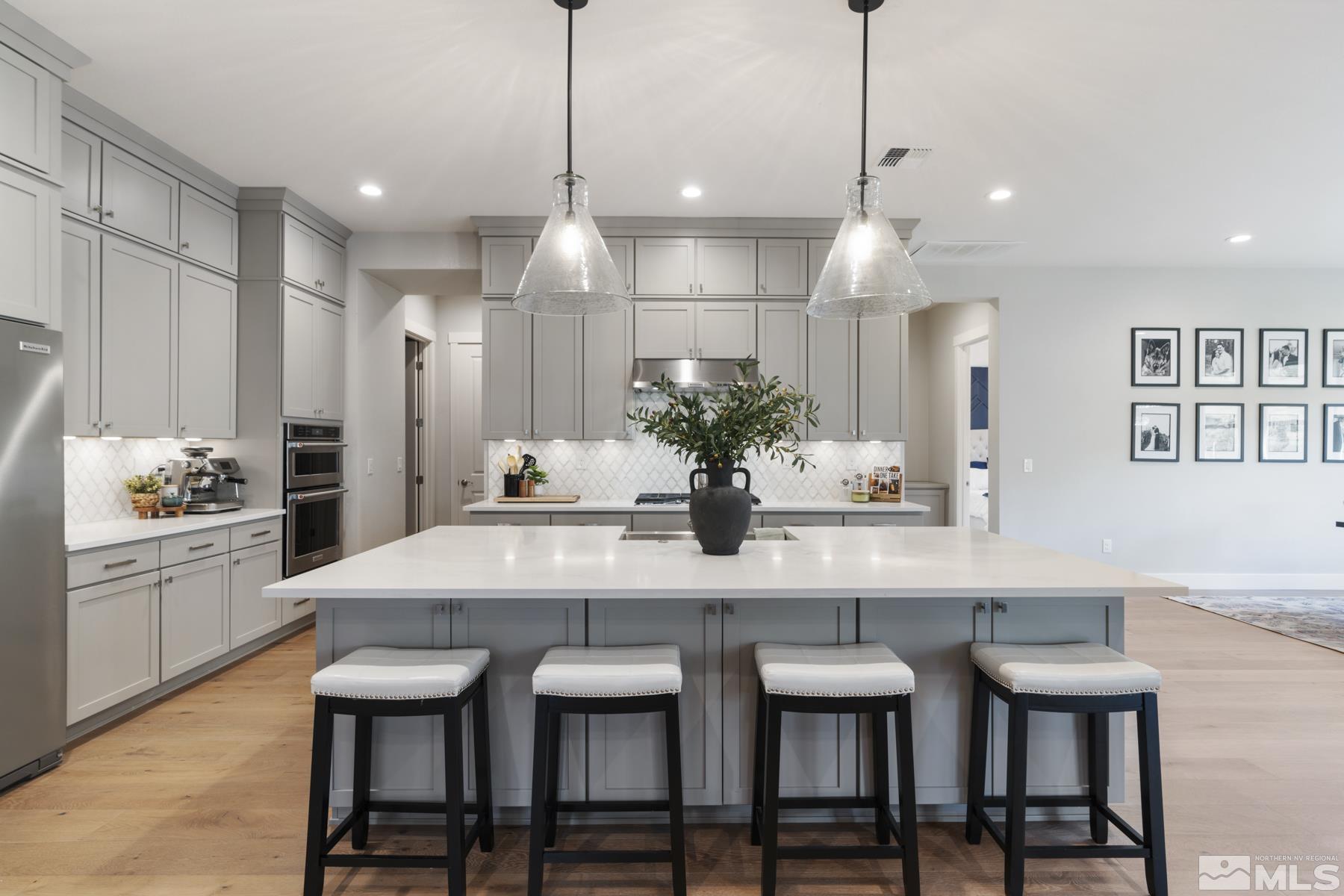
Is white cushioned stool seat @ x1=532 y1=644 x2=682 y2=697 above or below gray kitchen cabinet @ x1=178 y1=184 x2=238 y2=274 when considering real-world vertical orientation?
below

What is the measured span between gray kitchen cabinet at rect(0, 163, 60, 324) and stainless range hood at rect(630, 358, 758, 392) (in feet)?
9.78

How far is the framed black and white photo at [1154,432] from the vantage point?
233 inches

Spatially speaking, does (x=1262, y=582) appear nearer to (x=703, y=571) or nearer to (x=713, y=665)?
(x=713, y=665)

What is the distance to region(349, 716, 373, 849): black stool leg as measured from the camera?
2131 millimetres

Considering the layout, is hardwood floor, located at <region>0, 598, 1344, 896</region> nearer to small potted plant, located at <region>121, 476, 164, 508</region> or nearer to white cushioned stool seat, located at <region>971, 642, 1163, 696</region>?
white cushioned stool seat, located at <region>971, 642, 1163, 696</region>

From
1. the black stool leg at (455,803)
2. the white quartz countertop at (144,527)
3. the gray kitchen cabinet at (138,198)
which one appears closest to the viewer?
the black stool leg at (455,803)

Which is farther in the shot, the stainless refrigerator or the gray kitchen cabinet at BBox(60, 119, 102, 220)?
the gray kitchen cabinet at BBox(60, 119, 102, 220)

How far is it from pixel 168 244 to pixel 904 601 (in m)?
4.01

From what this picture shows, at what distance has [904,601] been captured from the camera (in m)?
2.24

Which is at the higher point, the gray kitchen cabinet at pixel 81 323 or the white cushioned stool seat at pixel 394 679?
the gray kitchen cabinet at pixel 81 323

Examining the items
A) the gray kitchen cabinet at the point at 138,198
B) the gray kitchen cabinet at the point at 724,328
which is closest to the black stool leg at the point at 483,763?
the gray kitchen cabinet at the point at 138,198

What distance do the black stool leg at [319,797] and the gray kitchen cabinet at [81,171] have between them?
9.01 ft

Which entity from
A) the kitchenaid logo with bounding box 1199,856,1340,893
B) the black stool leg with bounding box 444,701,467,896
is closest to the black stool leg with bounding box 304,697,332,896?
the black stool leg with bounding box 444,701,467,896

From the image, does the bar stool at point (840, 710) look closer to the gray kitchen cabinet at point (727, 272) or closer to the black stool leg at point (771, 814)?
the black stool leg at point (771, 814)
